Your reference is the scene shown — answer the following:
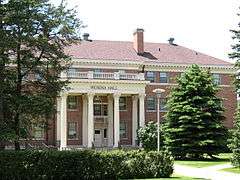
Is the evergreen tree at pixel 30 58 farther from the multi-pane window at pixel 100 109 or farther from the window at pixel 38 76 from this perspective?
the multi-pane window at pixel 100 109

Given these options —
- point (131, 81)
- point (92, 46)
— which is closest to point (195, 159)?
point (131, 81)

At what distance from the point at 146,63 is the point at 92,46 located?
708cm

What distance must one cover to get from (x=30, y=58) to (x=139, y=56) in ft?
122

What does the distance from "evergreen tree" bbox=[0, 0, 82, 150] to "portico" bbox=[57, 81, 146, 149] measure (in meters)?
25.9

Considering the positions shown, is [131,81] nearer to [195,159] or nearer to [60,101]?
[60,101]

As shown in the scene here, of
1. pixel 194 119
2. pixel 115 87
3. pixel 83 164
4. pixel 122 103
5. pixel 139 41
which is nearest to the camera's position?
pixel 83 164

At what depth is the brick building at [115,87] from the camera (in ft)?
184

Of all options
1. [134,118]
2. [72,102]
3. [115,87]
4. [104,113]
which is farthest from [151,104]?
[72,102]

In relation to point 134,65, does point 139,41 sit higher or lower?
higher

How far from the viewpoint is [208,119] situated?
45.3 m

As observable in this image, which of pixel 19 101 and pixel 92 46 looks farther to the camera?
pixel 92 46

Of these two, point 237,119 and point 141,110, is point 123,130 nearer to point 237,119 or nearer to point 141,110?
point 141,110

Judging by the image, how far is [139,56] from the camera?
64.0 m

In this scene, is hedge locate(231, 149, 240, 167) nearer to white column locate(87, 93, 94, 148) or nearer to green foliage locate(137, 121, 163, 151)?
green foliage locate(137, 121, 163, 151)
